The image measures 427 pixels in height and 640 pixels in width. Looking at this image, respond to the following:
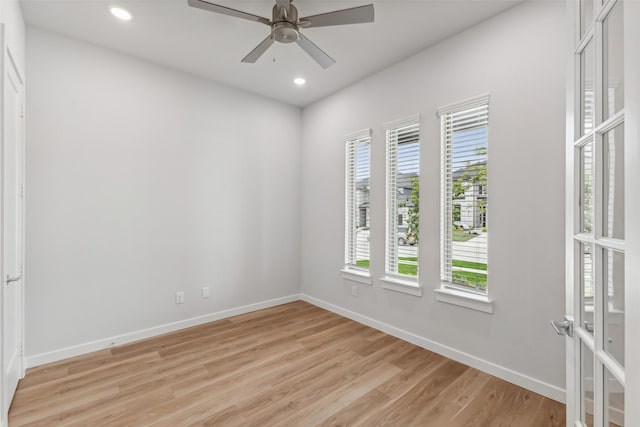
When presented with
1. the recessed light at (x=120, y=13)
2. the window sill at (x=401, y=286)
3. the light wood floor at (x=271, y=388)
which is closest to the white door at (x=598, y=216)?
the light wood floor at (x=271, y=388)

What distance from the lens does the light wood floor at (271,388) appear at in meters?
1.97

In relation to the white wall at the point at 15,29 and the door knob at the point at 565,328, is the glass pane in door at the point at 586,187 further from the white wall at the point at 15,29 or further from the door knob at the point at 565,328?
the white wall at the point at 15,29

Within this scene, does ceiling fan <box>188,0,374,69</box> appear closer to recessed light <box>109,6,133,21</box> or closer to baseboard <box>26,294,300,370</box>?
recessed light <box>109,6,133,21</box>

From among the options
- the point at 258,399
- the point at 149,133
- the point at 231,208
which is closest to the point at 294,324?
the point at 258,399

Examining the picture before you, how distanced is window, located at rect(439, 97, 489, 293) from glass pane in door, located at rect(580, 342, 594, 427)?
1474 millimetres

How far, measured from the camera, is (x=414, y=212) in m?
3.11

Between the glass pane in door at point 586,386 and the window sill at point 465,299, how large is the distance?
1.39m

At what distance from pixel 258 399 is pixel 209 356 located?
34.7 inches

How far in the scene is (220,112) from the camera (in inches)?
148

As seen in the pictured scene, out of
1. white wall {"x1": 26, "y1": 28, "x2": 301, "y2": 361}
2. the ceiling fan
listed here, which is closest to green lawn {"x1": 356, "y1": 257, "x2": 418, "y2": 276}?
white wall {"x1": 26, "y1": 28, "x2": 301, "y2": 361}

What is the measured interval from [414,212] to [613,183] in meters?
2.21


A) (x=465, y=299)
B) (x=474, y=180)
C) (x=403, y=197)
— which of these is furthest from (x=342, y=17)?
(x=465, y=299)

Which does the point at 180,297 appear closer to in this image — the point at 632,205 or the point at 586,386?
the point at 586,386

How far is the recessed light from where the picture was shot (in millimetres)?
2399
